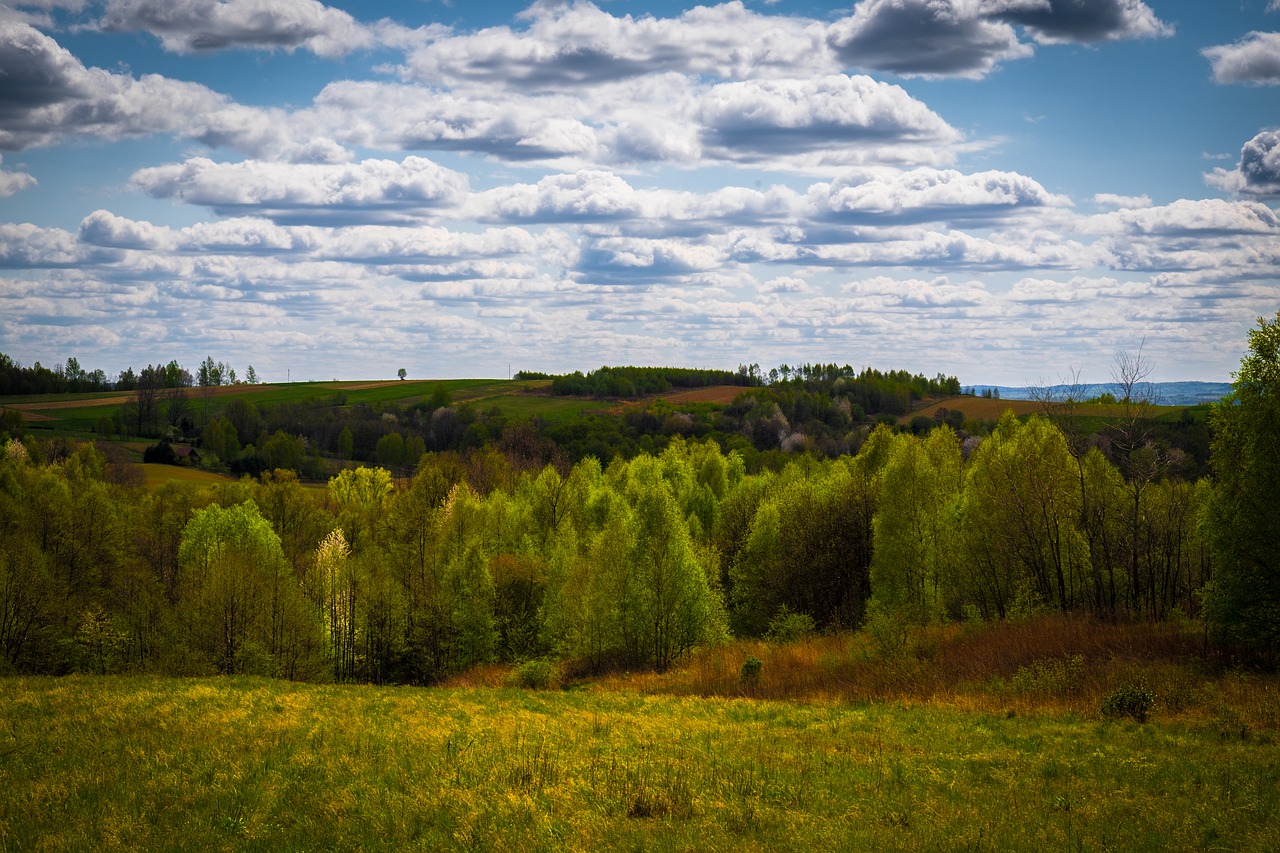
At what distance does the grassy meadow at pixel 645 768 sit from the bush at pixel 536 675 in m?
10.7

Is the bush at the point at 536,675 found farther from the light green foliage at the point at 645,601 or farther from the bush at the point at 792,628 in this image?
the bush at the point at 792,628

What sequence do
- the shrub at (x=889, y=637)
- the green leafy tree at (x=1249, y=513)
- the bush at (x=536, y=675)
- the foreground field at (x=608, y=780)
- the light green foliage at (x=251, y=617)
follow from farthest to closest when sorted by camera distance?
the light green foliage at (x=251, y=617) < the bush at (x=536, y=675) < the shrub at (x=889, y=637) < the green leafy tree at (x=1249, y=513) < the foreground field at (x=608, y=780)

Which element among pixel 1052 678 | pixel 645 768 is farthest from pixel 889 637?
pixel 645 768

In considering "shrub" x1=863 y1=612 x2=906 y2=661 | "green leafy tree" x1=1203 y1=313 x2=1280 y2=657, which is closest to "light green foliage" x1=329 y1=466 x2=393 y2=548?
"shrub" x1=863 y1=612 x2=906 y2=661

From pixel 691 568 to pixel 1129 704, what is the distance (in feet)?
93.7

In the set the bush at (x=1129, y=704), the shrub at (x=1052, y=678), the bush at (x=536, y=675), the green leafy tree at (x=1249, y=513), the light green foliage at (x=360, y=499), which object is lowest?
the bush at (x=536, y=675)

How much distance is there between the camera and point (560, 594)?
5603cm

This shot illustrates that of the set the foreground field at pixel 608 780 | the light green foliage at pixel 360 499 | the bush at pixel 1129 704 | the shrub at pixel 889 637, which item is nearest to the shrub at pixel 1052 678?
the bush at pixel 1129 704

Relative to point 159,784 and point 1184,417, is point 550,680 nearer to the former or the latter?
point 159,784

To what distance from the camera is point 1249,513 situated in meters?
31.2

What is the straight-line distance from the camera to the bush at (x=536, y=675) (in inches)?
1647

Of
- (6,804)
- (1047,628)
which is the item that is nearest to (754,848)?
(6,804)

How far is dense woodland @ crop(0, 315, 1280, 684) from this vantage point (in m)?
40.2

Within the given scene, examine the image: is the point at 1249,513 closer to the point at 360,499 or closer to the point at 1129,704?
the point at 1129,704
